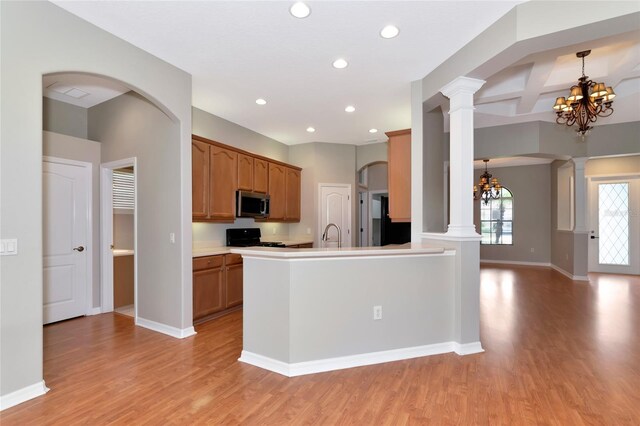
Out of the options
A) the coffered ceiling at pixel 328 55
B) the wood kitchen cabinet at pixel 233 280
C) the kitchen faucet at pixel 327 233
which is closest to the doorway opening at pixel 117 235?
the coffered ceiling at pixel 328 55

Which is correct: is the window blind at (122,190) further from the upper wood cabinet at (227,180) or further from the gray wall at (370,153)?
the gray wall at (370,153)

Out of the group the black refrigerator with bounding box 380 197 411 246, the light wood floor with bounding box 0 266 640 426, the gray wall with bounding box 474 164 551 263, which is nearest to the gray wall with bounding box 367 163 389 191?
the black refrigerator with bounding box 380 197 411 246

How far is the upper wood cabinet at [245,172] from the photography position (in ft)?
16.6

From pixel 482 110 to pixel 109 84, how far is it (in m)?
5.43

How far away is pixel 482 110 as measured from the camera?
5457mm

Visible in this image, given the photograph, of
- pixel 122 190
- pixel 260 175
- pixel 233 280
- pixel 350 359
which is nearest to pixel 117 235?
pixel 122 190

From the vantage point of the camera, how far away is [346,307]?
2.89 m

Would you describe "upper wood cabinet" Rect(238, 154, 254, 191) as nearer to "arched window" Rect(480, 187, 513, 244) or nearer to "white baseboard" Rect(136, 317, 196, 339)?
"white baseboard" Rect(136, 317, 196, 339)

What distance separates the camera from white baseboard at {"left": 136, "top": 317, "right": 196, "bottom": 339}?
11.9 ft

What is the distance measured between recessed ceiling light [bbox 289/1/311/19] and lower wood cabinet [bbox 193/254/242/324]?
285 centimetres

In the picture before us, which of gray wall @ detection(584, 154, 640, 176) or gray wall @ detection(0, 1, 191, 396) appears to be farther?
gray wall @ detection(584, 154, 640, 176)

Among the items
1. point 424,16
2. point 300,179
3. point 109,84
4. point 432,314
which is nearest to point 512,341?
point 432,314

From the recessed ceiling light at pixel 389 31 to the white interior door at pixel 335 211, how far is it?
4113 mm

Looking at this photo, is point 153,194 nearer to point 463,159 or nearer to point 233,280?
point 233,280
